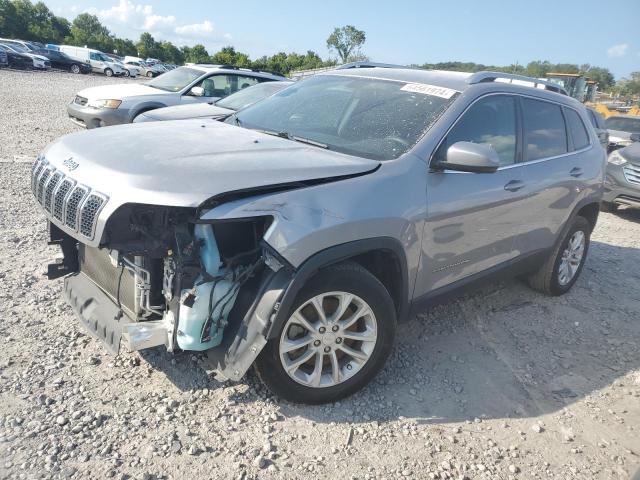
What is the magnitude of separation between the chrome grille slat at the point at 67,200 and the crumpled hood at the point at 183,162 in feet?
0.15

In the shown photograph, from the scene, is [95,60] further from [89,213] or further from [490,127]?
[89,213]

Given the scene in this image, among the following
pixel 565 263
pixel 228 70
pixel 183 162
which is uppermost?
pixel 228 70

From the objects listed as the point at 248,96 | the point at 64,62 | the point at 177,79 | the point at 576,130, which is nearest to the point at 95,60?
the point at 64,62

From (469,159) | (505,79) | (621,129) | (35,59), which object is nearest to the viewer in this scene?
(469,159)

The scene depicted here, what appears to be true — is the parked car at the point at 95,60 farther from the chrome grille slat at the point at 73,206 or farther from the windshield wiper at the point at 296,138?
the chrome grille slat at the point at 73,206

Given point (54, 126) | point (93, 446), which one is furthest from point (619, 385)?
point (54, 126)

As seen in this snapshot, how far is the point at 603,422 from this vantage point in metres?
3.19

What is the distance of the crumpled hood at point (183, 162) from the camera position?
240cm

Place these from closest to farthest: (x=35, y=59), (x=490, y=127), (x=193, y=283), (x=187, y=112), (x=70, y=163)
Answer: (x=193, y=283)
(x=70, y=163)
(x=490, y=127)
(x=187, y=112)
(x=35, y=59)

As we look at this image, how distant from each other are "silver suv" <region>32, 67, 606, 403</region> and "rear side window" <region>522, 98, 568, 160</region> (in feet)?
0.36

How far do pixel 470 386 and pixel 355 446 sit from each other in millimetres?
1046

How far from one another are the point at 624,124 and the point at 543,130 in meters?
11.3

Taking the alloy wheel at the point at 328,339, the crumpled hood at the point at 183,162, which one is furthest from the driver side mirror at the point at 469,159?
the alloy wheel at the point at 328,339

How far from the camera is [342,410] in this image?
117 inches
